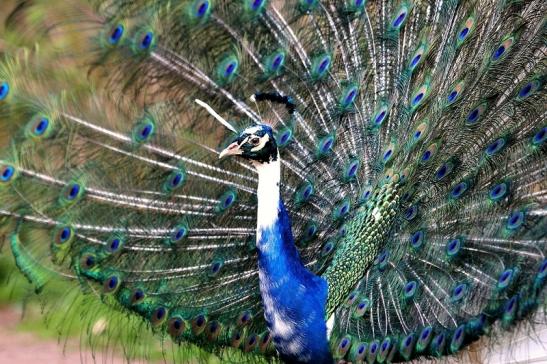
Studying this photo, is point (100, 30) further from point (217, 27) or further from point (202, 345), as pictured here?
point (202, 345)

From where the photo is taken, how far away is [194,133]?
100 inches

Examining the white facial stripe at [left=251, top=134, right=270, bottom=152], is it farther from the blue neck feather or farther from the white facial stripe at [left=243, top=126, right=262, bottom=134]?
the blue neck feather

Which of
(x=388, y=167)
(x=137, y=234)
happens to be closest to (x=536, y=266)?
(x=388, y=167)

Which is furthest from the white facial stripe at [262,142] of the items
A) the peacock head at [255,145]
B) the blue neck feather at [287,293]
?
the blue neck feather at [287,293]

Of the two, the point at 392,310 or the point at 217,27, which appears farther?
the point at 392,310

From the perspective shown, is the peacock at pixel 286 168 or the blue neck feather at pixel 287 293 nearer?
the peacock at pixel 286 168

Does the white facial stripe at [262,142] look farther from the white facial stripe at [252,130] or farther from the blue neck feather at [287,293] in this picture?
the blue neck feather at [287,293]

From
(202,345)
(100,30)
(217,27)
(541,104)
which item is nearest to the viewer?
(100,30)

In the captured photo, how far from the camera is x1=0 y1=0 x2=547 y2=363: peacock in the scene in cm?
230

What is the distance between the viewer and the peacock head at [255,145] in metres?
2.31

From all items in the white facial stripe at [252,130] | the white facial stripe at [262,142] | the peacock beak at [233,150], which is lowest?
the peacock beak at [233,150]

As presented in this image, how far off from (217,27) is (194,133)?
0.31 meters

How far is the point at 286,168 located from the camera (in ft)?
9.19

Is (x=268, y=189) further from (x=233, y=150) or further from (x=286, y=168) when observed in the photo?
(x=286, y=168)
